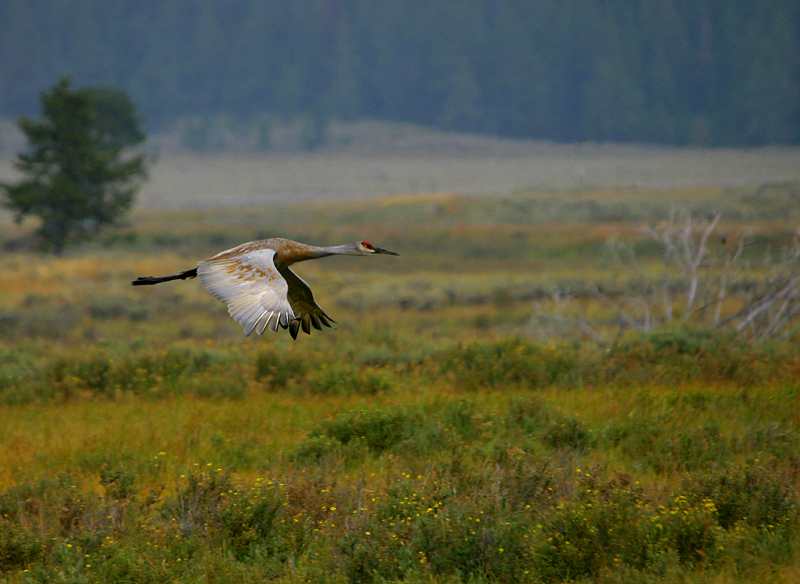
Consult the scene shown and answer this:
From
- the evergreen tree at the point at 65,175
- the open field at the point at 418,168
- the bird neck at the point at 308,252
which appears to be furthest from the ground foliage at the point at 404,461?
the open field at the point at 418,168

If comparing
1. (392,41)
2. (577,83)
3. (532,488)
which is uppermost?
(392,41)

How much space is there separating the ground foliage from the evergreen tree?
63.4ft

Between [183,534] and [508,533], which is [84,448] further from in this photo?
[508,533]

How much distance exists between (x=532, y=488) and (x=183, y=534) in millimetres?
2517

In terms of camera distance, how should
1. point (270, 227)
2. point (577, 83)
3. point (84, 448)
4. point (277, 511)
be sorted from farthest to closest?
point (577, 83), point (270, 227), point (84, 448), point (277, 511)

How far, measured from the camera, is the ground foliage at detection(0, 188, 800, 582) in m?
5.77

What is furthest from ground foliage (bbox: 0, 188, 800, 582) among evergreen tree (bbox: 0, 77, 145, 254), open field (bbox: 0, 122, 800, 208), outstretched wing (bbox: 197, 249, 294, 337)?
open field (bbox: 0, 122, 800, 208)

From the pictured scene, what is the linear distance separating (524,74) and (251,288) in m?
172

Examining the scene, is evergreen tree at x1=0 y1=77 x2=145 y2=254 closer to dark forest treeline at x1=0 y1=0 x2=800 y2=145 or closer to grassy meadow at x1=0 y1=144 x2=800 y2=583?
grassy meadow at x1=0 y1=144 x2=800 y2=583

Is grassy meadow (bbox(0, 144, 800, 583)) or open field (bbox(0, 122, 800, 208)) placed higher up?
open field (bbox(0, 122, 800, 208))

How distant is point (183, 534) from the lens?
6176 mm

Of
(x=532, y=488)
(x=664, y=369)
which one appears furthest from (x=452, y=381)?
(x=532, y=488)

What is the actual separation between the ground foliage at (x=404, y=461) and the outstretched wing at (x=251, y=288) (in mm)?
1253

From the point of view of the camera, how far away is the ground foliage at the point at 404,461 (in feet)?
18.9
